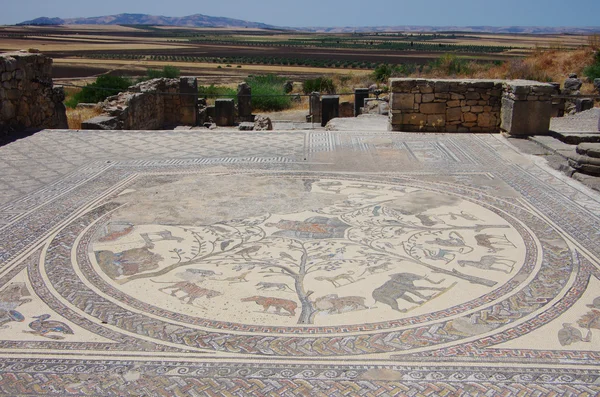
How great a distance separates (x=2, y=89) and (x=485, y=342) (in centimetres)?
810

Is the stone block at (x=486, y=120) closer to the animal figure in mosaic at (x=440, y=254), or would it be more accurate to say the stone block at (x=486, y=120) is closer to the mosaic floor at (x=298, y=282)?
the mosaic floor at (x=298, y=282)


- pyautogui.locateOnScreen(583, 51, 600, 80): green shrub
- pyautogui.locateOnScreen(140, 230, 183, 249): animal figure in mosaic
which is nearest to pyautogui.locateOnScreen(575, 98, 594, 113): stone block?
pyautogui.locateOnScreen(583, 51, 600, 80): green shrub

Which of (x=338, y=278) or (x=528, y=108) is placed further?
(x=528, y=108)

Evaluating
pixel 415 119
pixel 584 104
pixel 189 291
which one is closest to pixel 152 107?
pixel 415 119

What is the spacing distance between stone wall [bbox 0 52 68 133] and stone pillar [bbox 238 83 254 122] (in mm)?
6817

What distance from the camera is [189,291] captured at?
3568 mm

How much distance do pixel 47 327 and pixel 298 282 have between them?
1.52 meters

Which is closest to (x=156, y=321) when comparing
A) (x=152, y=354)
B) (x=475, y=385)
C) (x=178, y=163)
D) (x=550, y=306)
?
(x=152, y=354)

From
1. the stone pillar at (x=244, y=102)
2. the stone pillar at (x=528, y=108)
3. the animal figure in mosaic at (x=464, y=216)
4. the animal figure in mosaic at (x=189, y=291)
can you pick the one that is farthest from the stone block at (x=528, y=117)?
the stone pillar at (x=244, y=102)

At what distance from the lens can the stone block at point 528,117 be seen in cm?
820

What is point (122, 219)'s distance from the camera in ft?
16.0

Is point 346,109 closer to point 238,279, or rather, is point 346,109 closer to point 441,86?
point 441,86

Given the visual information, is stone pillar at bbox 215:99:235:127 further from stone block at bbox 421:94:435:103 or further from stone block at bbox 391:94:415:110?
stone block at bbox 421:94:435:103

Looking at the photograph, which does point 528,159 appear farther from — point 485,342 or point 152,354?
point 152,354
